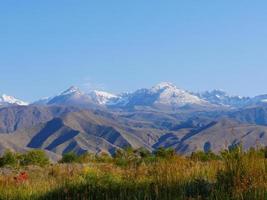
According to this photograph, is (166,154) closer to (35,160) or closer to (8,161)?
(8,161)

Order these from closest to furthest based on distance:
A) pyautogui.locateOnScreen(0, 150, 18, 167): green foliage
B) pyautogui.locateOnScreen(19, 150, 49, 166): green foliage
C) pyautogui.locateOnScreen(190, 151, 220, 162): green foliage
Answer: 1. pyautogui.locateOnScreen(190, 151, 220, 162): green foliage
2. pyautogui.locateOnScreen(0, 150, 18, 167): green foliage
3. pyautogui.locateOnScreen(19, 150, 49, 166): green foliage

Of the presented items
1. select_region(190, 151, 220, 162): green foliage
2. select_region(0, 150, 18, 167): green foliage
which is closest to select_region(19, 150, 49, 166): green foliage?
select_region(0, 150, 18, 167): green foliage

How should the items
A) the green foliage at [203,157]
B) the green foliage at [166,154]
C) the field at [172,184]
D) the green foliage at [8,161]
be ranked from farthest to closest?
the green foliage at [8,161], the green foliage at [203,157], the green foliage at [166,154], the field at [172,184]

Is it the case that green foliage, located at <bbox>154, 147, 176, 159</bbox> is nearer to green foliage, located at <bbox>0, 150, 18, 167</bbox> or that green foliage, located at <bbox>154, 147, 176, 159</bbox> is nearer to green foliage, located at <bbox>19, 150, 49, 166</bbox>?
green foliage, located at <bbox>19, 150, 49, 166</bbox>

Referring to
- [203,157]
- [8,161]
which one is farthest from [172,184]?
[8,161]

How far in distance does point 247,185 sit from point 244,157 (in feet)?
3.94

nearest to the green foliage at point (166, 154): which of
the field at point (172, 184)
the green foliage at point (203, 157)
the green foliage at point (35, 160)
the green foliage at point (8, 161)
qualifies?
the field at point (172, 184)

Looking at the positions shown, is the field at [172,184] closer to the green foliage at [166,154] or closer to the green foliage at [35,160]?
the green foliage at [166,154]

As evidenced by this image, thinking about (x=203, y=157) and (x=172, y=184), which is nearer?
(x=172, y=184)

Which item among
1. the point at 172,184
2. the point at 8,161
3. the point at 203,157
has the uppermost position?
the point at 203,157

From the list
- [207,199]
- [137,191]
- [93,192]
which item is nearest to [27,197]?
[93,192]

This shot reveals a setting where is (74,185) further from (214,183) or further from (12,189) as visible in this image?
(214,183)

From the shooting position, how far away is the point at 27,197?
12648 millimetres

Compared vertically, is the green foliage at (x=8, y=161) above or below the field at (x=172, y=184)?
above
